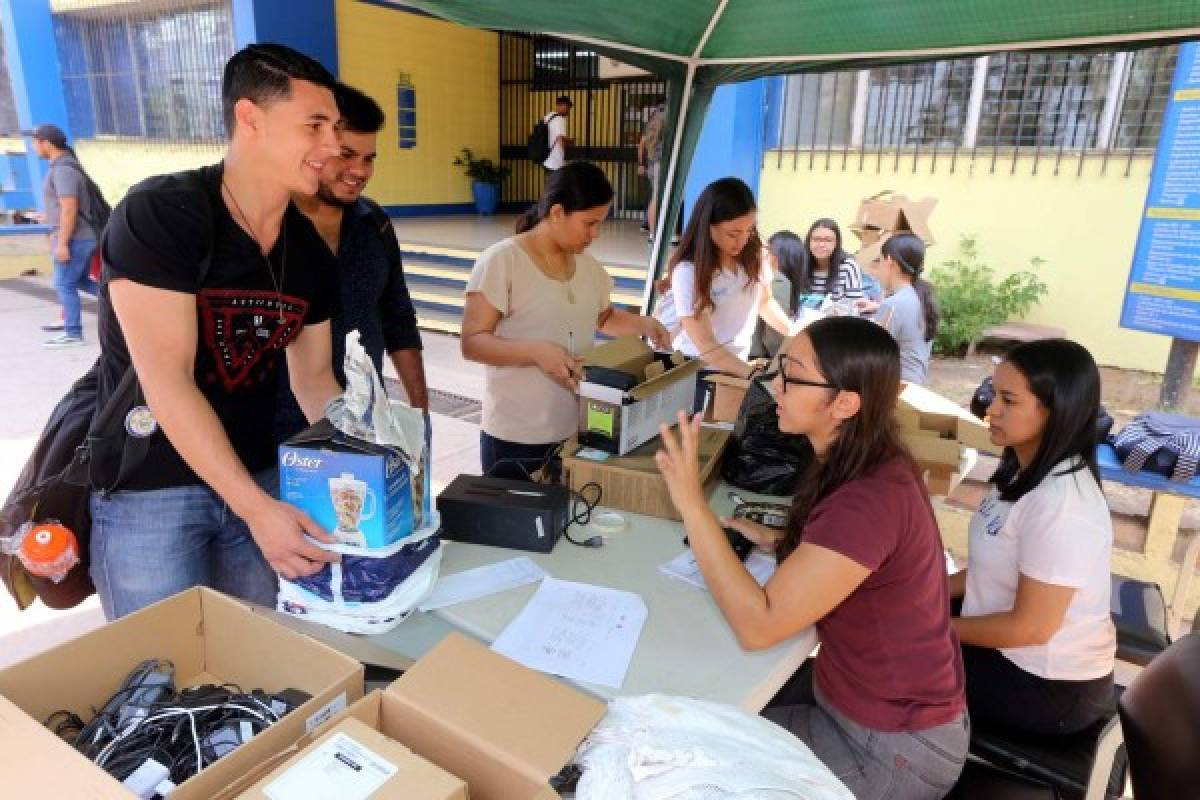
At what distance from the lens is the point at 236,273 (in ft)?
4.41

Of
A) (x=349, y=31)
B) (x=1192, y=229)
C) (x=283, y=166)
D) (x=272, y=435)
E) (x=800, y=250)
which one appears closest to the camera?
(x=283, y=166)

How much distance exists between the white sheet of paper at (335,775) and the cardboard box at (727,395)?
84.3 inches

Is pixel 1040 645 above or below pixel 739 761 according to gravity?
below

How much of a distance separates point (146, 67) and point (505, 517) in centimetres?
1229

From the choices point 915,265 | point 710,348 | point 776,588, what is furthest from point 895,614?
point 915,265

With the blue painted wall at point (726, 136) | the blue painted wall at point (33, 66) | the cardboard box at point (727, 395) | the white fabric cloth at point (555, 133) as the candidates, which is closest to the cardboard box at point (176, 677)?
the cardboard box at point (727, 395)

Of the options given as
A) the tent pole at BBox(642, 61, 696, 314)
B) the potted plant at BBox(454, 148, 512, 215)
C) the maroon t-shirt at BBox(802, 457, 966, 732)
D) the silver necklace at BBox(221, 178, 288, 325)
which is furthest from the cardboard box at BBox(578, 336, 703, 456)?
the potted plant at BBox(454, 148, 512, 215)

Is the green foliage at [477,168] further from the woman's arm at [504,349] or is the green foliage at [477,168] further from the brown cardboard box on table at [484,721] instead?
the brown cardboard box on table at [484,721]

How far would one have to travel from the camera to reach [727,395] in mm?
2918

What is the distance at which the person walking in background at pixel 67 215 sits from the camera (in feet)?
18.5

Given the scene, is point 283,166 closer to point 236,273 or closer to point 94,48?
point 236,273

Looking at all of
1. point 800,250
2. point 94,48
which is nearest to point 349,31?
point 94,48

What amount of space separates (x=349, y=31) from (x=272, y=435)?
927 cm

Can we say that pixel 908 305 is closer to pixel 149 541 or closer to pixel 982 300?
pixel 982 300
